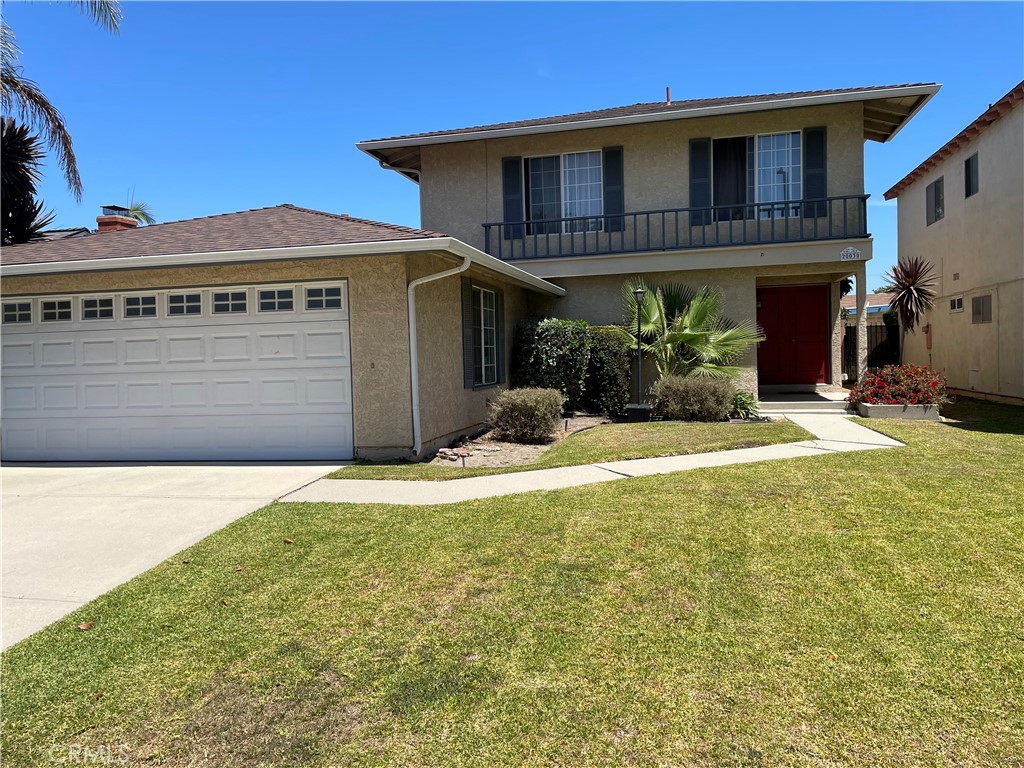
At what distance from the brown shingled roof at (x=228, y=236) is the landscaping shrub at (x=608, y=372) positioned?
4.64 meters

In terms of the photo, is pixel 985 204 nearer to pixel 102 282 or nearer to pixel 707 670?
pixel 707 670

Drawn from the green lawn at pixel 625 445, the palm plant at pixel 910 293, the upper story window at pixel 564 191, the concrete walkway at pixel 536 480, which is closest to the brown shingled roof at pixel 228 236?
the green lawn at pixel 625 445

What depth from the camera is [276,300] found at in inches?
365

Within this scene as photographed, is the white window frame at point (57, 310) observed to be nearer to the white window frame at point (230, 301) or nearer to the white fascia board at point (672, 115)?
the white window frame at point (230, 301)

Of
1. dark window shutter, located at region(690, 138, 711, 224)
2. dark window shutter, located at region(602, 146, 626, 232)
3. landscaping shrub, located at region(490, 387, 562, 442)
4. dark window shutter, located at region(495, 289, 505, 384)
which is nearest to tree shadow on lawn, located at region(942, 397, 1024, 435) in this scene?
dark window shutter, located at region(690, 138, 711, 224)

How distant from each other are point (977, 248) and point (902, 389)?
6.95 meters

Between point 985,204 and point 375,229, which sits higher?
point 985,204

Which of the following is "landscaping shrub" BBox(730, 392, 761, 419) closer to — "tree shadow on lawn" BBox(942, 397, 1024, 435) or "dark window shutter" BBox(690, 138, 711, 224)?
"tree shadow on lawn" BBox(942, 397, 1024, 435)

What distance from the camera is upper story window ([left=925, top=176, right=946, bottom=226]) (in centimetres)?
1827

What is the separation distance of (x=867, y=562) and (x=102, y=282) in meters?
10.2

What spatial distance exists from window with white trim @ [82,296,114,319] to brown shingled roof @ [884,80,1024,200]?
16997mm

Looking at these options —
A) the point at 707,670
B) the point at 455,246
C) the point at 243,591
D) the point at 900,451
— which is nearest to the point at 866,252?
the point at 900,451

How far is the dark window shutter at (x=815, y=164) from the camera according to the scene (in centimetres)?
1351

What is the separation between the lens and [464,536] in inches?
213
